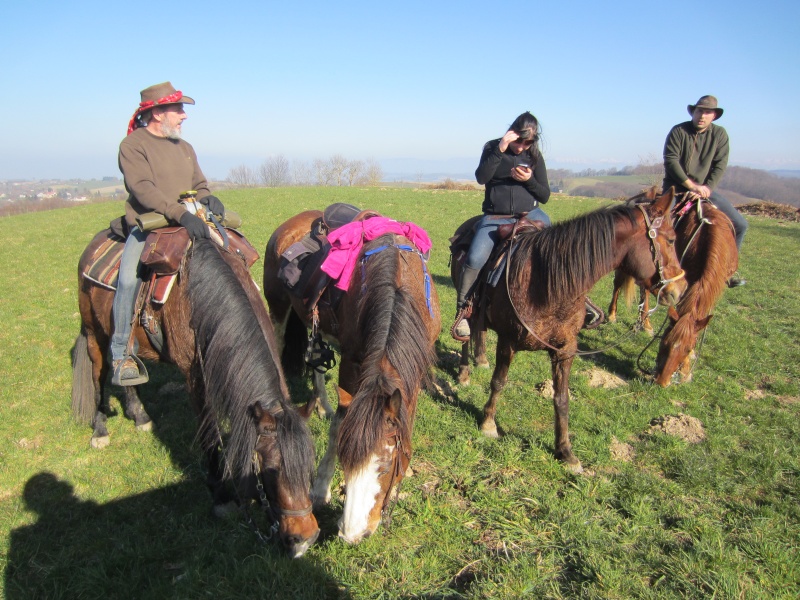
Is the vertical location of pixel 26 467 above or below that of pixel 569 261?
below

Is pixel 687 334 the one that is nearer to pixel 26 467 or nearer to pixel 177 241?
pixel 177 241

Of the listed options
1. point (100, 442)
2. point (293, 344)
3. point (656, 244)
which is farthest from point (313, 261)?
point (656, 244)

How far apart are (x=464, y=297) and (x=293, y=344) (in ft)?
6.71

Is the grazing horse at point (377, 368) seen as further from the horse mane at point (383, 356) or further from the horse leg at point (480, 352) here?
the horse leg at point (480, 352)

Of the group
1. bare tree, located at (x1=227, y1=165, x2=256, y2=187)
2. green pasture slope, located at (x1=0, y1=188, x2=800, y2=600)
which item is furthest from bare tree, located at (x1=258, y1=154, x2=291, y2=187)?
green pasture slope, located at (x1=0, y1=188, x2=800, y2=600)

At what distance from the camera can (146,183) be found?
375 cm

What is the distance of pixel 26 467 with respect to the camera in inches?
159

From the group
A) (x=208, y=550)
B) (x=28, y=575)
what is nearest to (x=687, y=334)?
(x=208, y=550)

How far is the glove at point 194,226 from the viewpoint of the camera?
350 cm

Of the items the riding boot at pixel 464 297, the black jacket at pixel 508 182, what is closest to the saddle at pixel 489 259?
the riding boot at pixel 464 297

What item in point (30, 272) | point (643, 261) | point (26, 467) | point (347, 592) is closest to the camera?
point (347, 592)

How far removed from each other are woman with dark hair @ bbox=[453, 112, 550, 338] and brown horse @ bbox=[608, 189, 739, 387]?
4.38ft

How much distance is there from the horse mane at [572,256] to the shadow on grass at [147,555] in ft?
9.00

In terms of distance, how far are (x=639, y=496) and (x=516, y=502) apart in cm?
98
